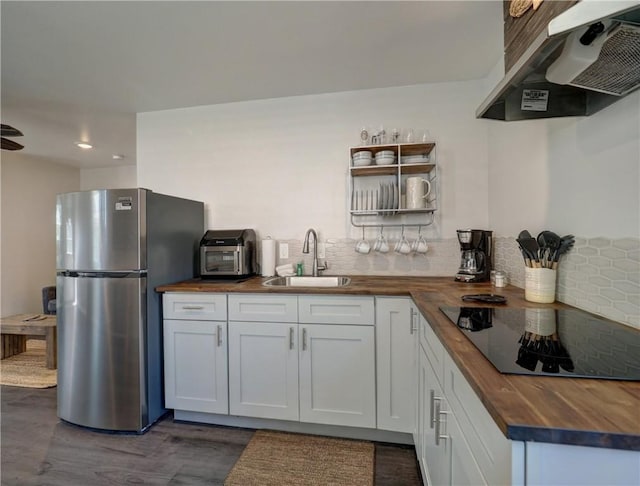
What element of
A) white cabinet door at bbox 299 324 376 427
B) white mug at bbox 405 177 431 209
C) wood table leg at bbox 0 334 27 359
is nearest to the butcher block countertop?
white cabinet door at bbox 299 324 376 427

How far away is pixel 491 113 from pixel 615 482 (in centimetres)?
127

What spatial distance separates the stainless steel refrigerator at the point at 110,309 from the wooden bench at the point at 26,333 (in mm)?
1252

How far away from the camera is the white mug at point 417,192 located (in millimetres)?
2129

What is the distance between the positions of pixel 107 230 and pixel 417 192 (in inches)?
81.9

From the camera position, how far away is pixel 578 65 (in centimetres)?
86

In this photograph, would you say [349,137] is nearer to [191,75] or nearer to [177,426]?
[191,75]

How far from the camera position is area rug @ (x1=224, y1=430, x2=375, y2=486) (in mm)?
1497

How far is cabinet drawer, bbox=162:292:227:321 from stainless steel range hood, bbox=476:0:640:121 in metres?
1.77

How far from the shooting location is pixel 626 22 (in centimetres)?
73

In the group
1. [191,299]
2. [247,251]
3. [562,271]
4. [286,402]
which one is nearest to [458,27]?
[562,271]

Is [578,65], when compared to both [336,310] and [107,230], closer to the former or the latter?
[336,310]

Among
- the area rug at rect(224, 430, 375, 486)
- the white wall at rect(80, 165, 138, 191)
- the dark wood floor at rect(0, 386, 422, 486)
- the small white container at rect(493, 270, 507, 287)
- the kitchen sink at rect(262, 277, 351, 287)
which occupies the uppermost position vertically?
the white wall at rect(80, 165, 138, 191)

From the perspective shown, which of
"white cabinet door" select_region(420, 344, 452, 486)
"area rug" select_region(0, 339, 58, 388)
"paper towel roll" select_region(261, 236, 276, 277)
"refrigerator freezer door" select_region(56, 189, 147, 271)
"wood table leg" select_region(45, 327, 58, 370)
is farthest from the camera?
"wood table leg" select_region(45, 327, 58, 370)

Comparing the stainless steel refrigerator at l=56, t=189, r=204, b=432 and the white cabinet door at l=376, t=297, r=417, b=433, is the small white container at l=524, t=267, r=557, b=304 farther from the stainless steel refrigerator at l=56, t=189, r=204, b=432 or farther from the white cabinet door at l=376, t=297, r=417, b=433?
the stainless steel refrigerator at l=56, t=189, r=204, b=432
